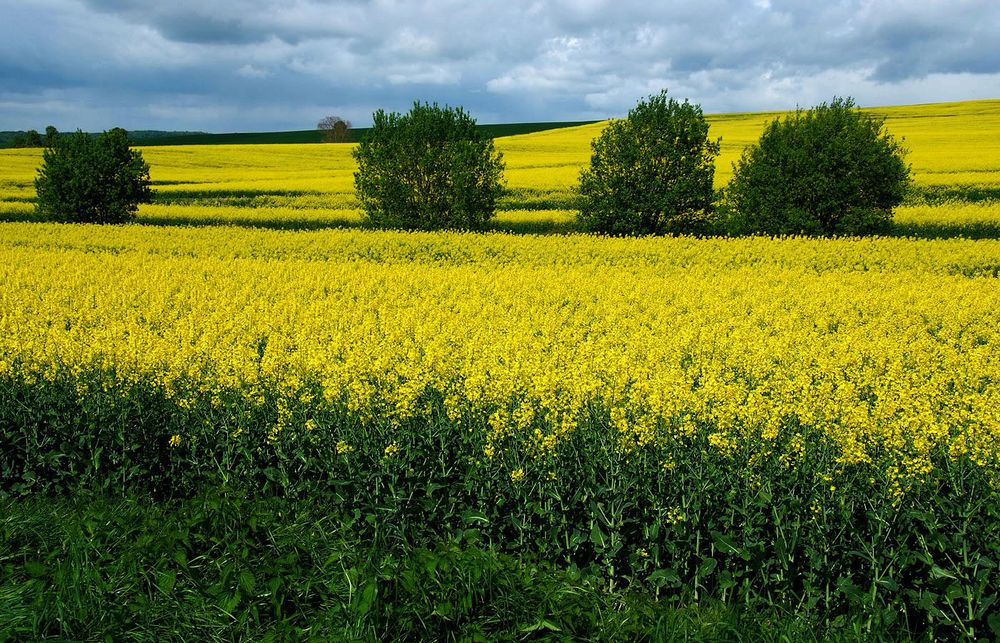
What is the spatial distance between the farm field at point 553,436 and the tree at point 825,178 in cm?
1288

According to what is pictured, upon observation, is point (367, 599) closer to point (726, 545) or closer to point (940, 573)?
point (726, 545)

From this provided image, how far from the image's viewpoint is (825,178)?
2484cm

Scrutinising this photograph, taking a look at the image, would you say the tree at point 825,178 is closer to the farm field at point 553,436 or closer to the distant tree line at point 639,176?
the distant tree line at point 639,176

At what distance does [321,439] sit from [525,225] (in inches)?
951

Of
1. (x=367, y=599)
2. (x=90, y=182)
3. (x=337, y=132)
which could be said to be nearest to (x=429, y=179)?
(x=90, y=182)

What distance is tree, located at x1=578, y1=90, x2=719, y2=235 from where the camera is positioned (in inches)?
1043

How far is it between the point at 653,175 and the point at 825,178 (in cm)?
593

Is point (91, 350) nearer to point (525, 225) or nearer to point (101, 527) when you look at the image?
point (101, 527)

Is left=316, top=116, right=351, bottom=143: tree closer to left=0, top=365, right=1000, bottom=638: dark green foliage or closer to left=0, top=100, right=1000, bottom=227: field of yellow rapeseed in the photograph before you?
left=0, top=100, right=1000, bottom=227: field of yellow rapeseed

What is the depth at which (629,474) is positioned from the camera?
5164 millimetres

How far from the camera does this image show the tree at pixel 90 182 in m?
29.8

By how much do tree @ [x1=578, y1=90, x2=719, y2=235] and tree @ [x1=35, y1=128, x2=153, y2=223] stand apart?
1946cm

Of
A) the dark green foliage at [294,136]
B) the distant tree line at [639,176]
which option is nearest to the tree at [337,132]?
the dark green foliage at [294,136]

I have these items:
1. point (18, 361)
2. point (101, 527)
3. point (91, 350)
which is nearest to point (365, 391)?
point (101, 527)
